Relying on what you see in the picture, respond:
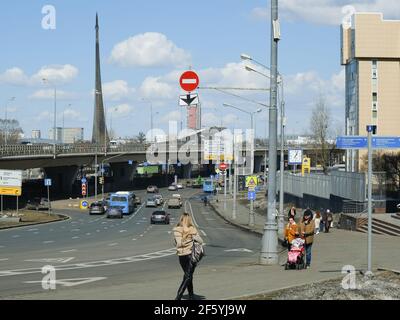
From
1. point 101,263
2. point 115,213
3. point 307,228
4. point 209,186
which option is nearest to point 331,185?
point 115,213

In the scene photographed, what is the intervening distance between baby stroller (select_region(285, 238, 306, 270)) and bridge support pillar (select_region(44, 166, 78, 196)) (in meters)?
101

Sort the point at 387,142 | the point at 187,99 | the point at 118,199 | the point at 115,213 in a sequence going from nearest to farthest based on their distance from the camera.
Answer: the point at 187,99, the point at 387,142, the point at 115,213, the point at 118,199

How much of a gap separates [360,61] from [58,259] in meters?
64.5

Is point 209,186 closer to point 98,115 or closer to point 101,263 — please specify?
point 98,115

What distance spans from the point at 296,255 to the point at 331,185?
41344 millimetres

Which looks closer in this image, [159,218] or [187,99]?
[187,99]

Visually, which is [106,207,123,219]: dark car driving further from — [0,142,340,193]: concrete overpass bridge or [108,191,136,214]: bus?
[0,142,340,193]: concrete overpass bridge

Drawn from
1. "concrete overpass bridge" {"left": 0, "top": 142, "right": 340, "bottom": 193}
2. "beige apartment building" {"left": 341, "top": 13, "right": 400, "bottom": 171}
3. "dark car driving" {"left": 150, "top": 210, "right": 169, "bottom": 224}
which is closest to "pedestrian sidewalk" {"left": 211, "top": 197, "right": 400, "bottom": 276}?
"dark car driving" {"left": 150, "top": 210, "right": 169, "bottom": 224}

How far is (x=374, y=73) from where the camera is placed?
82.9 meters

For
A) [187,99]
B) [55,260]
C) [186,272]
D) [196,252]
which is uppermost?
[187,99]

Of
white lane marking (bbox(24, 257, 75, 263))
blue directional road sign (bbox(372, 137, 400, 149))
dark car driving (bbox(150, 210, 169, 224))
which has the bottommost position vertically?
dark car driving (bbox(150, 210, 169, 224))

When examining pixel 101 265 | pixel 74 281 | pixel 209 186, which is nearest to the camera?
pixel 74 281

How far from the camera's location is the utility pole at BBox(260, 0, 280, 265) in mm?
19891

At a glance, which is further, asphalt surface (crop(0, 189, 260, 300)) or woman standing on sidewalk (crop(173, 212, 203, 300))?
asphalt surface (crop(0, 189, 260, 300))
